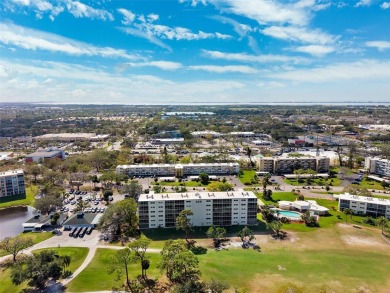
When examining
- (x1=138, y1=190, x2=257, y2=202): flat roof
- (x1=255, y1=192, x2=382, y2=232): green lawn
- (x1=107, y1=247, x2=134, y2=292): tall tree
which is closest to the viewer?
(x1=107, y1=247, x2=134, y2=292): tall tree

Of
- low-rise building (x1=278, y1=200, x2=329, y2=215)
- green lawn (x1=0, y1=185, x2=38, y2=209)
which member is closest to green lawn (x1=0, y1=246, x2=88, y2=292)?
green lawn (x1=0, y1=185, x2=38, y2=209)

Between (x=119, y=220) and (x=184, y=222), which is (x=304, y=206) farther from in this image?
(x=119, y=220)

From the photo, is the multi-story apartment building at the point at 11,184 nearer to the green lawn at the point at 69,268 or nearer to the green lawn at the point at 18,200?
the green lawn at the point at 18,200

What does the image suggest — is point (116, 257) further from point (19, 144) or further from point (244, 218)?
point (19, 144)

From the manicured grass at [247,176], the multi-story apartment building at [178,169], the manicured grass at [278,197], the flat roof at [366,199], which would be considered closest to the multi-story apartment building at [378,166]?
the flat roof at [366,199]

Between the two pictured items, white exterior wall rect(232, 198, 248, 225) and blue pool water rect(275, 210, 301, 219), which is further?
blue pool water rect(275, 210, 301, 219)

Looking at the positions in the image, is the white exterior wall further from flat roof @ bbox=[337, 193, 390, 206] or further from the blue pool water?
flat roof @ bbox=[337, 193, 390, 206]
